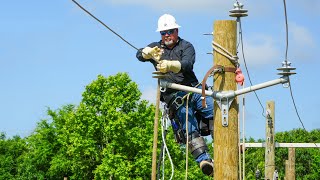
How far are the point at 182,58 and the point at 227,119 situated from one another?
1.03 metres

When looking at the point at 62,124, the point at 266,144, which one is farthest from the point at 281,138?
the point at 266,144

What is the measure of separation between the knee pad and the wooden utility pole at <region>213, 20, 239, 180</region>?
1.06m

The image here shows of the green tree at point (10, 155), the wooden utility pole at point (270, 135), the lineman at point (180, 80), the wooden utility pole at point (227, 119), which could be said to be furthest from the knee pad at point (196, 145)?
the green tree at point (10, 155)

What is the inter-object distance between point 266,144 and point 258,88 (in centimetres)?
920

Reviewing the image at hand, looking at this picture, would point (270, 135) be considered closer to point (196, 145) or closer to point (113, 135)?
point (196, 145)

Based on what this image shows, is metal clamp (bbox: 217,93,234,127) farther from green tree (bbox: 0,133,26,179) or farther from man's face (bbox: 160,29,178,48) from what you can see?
green tree (bbox: 0,133,26,179)

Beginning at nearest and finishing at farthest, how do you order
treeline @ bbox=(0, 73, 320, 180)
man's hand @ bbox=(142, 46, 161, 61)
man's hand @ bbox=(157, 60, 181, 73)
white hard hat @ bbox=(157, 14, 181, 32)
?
man's hand @ bbox=(157, 60, 181, 73)
man's hand @ bbox=(142, 46, 161, 61)
white hard hat @ bbox=(157, 14, 181, 32)
treeline @ bbox=(0, 73, 320, 180)

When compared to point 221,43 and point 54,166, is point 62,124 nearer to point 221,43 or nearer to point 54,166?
point 54,166

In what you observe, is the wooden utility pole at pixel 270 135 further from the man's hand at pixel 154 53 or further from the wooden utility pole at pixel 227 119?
the wooden utility pole at pixel 227 119

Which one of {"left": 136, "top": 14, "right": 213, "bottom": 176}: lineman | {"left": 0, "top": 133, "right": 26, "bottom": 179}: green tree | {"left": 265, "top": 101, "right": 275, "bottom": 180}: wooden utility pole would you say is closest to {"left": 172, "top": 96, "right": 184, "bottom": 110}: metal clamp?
{"left": 136, "top": 14, "right": 213, "bottom": 176}: lineman

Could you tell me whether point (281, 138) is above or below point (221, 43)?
above

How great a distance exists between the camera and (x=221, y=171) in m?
8.10

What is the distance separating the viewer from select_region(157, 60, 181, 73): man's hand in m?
8.55

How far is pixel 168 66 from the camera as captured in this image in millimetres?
8586
